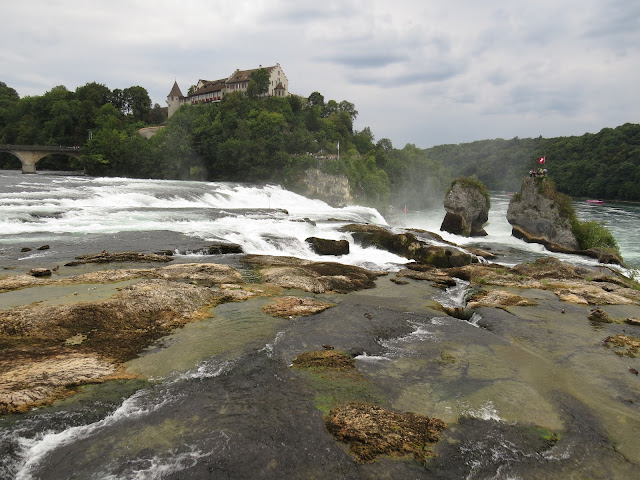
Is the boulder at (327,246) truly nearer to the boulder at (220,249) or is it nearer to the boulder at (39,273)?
the boulder at (220,249)

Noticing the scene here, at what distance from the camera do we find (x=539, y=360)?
31.4 ft

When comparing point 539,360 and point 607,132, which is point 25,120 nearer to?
point 539,360

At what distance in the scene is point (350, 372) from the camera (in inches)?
326

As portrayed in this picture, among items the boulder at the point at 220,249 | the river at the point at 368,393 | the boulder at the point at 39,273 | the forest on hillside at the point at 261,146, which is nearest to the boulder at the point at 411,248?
the river at the point at 368,393

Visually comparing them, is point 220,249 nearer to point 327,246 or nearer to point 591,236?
point 327,246

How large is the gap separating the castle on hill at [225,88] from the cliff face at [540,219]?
69218 millimetres

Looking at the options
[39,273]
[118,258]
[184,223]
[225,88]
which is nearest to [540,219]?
[184,223]

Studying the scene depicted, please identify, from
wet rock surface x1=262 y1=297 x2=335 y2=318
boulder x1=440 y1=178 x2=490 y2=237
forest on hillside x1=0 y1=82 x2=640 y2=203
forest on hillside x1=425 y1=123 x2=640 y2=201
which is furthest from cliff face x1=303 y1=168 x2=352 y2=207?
forest on hillside x1=425 y1=123 x2=640 y2=201

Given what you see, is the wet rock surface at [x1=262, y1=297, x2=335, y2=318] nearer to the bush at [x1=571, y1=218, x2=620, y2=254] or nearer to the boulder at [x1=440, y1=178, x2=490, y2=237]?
the bush at [x1=571, y1=218, x2=620, y2=254]

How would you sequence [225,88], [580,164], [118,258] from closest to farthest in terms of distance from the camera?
1. [118,258]
2. [225,88]
3. [580,164]

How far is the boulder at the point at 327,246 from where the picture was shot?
2231 cm

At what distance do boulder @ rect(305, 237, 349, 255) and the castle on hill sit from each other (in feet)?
249

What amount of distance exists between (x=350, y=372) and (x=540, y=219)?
3452 centimetres

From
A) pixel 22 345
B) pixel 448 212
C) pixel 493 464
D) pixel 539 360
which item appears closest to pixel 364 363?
pixel 493 464
